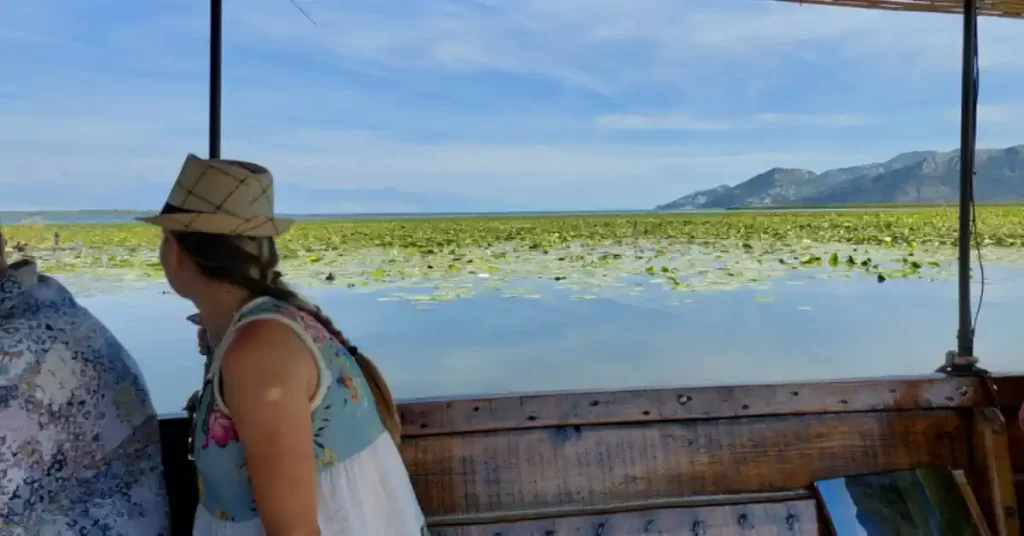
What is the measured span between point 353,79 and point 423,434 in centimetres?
875

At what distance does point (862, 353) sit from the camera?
7535mm

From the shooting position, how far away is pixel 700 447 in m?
1.90

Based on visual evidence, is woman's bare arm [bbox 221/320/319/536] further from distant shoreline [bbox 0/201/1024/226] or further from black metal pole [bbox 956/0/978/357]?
black metal pole [bbox 956/0/978/357]

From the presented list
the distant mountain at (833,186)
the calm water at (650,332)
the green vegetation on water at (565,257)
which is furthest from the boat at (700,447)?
the distant mountain at (833,186)

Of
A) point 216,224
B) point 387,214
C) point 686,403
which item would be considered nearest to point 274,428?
point 216,224

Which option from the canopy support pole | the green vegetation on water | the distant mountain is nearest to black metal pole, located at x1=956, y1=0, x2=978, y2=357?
the canopy support pole

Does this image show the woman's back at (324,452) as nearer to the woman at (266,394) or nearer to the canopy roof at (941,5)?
the woman at (266,394)

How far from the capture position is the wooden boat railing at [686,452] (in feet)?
5.90

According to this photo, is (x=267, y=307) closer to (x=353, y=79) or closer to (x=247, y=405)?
(x=247, y=405)

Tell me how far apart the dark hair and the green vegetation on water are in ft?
14.2

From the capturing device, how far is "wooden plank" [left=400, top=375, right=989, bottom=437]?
1801 millimetres

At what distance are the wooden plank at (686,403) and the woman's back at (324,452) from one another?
619mm

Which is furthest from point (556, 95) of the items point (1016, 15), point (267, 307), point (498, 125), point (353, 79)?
point (267, 307)

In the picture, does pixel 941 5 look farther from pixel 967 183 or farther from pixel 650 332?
pixel 650 332
